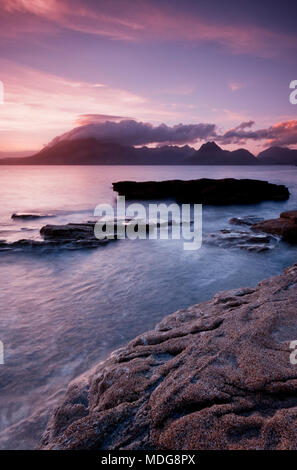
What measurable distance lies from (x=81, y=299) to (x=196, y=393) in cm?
645

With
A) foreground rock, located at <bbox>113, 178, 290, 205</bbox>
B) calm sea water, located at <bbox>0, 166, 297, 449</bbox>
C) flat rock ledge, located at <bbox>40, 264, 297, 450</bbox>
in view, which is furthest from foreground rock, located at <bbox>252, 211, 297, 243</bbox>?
foreground rock, located at <bbox>113, 178, 290, 205</bbox>

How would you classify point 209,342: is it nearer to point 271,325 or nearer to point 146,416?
point 271,325

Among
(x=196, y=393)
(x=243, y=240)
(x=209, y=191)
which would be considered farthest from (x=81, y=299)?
(x=209, y=191)

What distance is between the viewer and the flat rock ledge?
2719mm

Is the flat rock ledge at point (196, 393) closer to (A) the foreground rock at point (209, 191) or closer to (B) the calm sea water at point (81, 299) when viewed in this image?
(B) the calm sea water at point (81, 299)

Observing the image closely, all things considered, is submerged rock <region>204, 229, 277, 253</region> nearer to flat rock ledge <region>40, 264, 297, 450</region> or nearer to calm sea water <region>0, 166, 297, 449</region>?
calm sea water <region>0, 166, 297, 449</region>

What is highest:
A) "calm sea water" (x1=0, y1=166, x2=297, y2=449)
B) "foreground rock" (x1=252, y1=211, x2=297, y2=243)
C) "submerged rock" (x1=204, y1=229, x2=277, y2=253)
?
"foreground rock" (x1=252, y1=211, x2=297, y2=243)

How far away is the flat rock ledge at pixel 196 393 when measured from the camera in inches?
107

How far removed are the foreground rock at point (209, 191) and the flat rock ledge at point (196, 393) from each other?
32.9 meters

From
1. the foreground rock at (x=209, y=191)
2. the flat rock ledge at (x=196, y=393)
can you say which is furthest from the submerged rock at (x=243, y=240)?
the foreground rock at (x=209, y=191)

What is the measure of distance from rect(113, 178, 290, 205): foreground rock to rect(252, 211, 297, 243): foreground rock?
18372 mm

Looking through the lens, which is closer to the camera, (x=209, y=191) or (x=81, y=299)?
(x=81, y=299)

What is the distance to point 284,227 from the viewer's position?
16.3 m

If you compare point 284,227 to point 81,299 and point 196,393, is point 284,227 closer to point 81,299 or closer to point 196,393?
point 81,299
